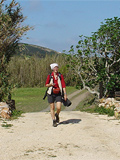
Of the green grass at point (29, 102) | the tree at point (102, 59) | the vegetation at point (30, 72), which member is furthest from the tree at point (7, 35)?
the vegetation at point (30, 72)

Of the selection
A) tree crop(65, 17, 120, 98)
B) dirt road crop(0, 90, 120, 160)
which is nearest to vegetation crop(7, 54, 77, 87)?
tree crop(65, 17, 120, 98)

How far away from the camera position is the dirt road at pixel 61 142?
4.49 meters

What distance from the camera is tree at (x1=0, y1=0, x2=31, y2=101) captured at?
34.1 feet

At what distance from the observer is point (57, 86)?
7.54 metres

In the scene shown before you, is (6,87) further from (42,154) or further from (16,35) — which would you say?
(42,154)

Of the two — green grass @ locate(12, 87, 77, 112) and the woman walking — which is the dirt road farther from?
green grass @ locate(12, 87, 77, 112)

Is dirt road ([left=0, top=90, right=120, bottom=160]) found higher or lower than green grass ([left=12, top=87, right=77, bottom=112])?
higher

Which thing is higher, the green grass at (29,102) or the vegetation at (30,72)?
the vegetation at (30,72)

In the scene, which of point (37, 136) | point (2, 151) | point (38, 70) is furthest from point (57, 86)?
point (38, 70)

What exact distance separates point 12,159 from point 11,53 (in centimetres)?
756

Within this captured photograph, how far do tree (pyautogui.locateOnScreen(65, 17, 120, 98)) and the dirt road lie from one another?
338 inches

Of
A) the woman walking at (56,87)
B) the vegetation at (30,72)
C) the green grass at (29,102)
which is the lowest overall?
the green grass at (29,102)

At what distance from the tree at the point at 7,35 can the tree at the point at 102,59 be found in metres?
5.96

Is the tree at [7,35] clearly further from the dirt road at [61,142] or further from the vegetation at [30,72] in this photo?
the vegetation at [30,72]
